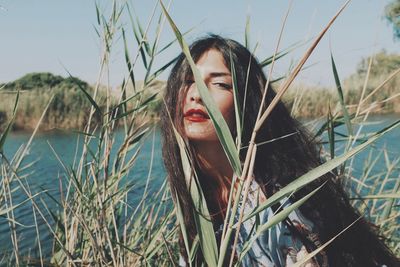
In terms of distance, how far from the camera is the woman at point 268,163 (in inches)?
44.5

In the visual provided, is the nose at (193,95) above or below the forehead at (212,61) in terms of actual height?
below

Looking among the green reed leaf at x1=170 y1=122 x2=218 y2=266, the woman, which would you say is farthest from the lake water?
the green reed leaf at x1=170 y1=122 x2=218 y2=266

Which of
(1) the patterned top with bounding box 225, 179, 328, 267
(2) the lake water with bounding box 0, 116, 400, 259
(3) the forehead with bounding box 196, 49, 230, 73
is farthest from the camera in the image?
Result: (2) the lake water with bounding box 0, 116, 400, 259

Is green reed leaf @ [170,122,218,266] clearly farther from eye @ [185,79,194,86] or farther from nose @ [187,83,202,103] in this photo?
eye @ [185,79,194,86]

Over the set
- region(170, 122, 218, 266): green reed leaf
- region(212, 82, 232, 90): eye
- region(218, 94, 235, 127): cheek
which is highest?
region(212, 82, 232, 90): eye

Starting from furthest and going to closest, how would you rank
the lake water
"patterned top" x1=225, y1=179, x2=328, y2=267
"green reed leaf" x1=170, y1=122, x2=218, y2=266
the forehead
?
the lake water < the forehead < "patterned top" x1=225, y1=179, x2=328, y2=267 < "green reed leaf" x1=170, y1=122, x2=218, y2=266

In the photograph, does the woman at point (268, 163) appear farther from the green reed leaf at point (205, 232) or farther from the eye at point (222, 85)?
the green reed leaf at point (205, 232)

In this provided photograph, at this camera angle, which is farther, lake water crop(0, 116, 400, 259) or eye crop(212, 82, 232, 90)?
lake water crop(0, 116, 400, 259)

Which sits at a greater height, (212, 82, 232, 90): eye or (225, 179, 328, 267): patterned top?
(212, 82, 232, 90): eye

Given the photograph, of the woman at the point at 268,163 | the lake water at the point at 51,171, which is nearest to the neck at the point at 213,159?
the woman at the point at 268,163

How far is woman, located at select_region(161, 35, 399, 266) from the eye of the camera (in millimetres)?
1131

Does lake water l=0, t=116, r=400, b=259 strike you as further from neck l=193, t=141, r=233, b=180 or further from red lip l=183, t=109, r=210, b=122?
red lip l=183, t=109, r=210, b=122

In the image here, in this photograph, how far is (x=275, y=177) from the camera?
1.20 m

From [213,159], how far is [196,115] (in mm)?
264
